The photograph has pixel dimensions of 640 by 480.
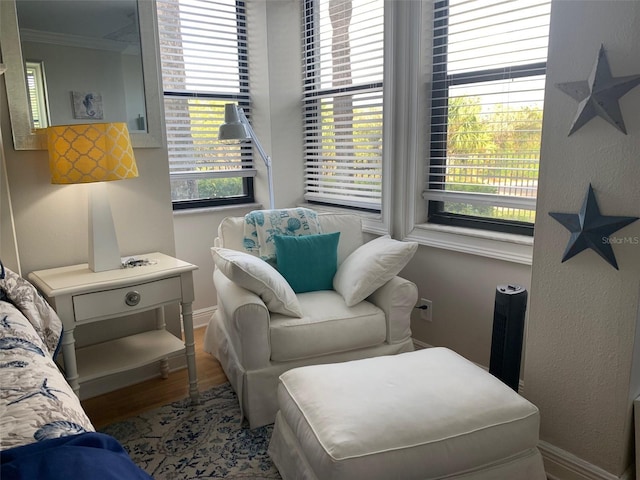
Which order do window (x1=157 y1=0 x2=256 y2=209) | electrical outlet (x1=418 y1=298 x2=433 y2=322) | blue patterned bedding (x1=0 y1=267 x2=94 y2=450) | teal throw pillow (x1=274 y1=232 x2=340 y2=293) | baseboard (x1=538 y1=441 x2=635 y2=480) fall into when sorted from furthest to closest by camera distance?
window (x1=157 y1=0 x2=256 y2=209) → electrical outlet (x1=418 y1=298 x2=433 y2=322) → teal throw pillow (x1=274 y1=232 x2=340 y2=293) → baseboard (x1=538 y1=441 x2=635 y2=480) → blue patterned bedding (x1=0 y1=267 x2=94 y2=450)

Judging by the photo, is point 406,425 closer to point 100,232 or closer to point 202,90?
point 100,232

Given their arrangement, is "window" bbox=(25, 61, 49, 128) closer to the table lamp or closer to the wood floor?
the table lamp

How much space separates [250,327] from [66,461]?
47.3 inches

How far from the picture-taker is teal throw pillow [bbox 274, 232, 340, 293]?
239cm

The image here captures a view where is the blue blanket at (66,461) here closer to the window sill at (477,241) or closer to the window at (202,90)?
the window sill at (477,241)

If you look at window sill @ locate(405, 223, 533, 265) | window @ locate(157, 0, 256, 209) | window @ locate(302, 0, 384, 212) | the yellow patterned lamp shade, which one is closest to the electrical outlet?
window sill @ locate(405, 223, 533, 265)

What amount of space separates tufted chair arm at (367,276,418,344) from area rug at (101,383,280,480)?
0.71m

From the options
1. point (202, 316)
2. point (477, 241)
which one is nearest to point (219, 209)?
point (202, 316)

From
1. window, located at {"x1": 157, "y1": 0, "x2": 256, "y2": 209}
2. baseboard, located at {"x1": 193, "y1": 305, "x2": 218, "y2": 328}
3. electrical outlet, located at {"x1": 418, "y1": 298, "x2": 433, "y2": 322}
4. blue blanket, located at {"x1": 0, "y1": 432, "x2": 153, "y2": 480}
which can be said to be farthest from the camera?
baseboard, located at {"x1": 193, "y1": 305, "x2": 218, "y2": 328}

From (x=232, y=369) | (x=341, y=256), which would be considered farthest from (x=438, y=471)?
(x=341, y=256)

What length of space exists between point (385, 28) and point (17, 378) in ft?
7.80

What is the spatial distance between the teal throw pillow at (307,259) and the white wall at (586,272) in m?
1.04

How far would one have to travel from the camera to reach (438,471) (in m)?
1.34

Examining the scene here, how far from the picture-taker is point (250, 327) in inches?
78.0
